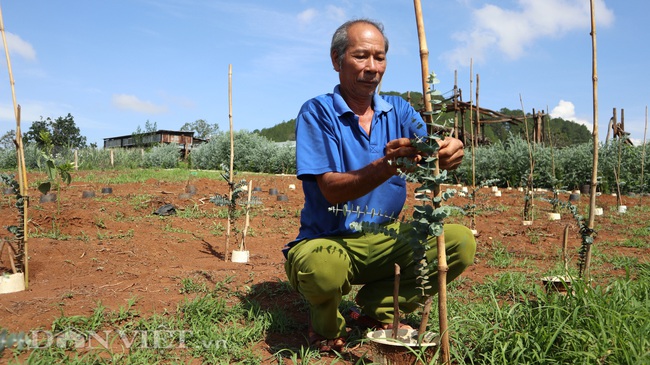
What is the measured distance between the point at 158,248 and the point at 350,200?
274cm

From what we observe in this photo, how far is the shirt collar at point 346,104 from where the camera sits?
2230 millimetres

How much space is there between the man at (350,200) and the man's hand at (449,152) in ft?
1.41

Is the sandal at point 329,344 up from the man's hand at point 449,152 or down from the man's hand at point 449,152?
down

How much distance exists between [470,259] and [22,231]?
2.69 m

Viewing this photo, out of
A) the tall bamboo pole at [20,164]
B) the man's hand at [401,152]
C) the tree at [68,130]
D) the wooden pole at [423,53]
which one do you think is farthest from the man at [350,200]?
the tree at [68,130]

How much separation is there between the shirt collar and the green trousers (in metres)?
0.56

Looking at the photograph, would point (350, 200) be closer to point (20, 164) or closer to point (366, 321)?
point (366, 321)

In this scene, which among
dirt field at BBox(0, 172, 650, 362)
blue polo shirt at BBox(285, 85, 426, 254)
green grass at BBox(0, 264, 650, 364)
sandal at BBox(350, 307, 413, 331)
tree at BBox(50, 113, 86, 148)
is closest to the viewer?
green grass at BBox(0, 264, 650, 364)

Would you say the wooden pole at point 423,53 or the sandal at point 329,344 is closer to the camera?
the wooden pole at point 423,53

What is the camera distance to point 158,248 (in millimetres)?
4230

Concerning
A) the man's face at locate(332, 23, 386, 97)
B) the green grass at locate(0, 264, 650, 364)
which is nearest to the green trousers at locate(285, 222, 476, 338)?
the green grass at locate(0, 264, 650, 364)

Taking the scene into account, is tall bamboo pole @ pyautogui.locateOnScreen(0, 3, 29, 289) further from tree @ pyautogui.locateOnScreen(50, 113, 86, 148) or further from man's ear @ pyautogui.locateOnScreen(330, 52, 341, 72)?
tree @ pyautogui.locateOnScreen(50, 113, 86, 148)

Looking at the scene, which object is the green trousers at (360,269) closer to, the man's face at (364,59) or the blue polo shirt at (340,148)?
the blue polo shirt at (340,148)

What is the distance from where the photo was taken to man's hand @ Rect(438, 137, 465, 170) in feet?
5.24
